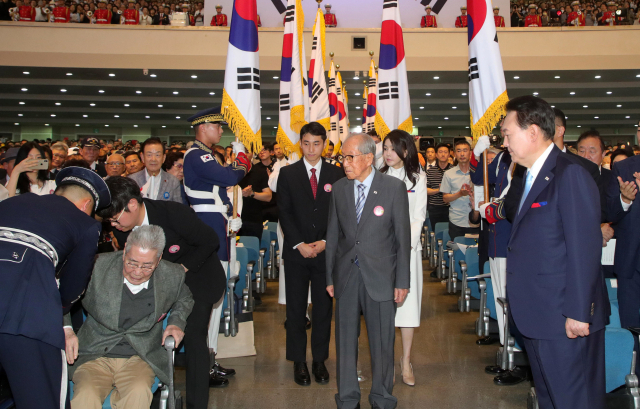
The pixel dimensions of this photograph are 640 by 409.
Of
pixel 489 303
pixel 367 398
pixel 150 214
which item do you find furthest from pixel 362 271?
pixel 489 303

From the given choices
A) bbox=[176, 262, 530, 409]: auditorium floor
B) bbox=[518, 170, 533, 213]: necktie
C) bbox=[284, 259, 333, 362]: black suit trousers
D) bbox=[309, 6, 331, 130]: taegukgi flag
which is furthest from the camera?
bbox=[309, 6, 331, 130]: taegukgi flag

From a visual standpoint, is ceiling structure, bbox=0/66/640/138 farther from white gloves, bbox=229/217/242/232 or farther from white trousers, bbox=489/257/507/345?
white trousers, bbox=489/257/507/345

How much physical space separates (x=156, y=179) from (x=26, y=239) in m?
2.79

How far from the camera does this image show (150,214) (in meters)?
2.73

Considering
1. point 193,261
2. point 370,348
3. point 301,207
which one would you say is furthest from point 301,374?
point 193,261

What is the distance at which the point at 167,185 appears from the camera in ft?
15.4

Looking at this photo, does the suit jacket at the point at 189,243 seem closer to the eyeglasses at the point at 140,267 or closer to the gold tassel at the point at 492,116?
the eyeglasses at the point at 140,267

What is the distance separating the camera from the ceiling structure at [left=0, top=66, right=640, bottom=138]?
54.2 ft

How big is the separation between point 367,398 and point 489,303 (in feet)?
4.60

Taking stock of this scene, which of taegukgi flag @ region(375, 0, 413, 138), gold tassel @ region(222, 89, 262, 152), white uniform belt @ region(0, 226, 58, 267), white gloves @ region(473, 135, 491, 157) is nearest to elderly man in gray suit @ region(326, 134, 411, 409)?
white gloves @ region(473, 135, 491, 157)

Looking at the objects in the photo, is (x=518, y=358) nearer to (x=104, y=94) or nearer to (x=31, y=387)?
(x=31, y=387)

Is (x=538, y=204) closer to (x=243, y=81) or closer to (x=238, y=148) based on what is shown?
(x=238, y=148)

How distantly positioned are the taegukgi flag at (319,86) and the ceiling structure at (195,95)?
373 inches

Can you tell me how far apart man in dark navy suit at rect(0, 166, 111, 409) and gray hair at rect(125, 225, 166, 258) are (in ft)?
0.81
